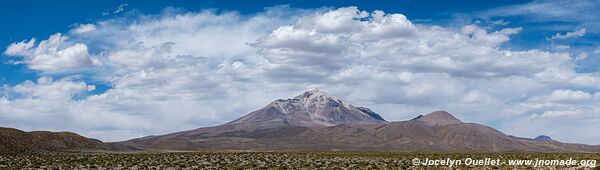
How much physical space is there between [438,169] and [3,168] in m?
33.3

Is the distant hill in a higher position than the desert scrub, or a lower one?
higher

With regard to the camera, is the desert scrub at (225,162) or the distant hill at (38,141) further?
the distant hill at (38,141)

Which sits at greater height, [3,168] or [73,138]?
[73,138]

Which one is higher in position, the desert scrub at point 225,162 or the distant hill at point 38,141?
the distant hill at point 38,141

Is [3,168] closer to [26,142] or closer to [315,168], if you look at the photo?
[315,168]

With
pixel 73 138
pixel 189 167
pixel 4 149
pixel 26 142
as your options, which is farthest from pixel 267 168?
pixel 73 138

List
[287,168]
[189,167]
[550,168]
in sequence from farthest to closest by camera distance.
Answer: [189,167] → [287,168] → [550,168]

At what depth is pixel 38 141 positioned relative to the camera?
129500 millimetres

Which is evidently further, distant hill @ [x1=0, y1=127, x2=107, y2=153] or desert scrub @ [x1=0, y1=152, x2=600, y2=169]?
distant hill @ [x1=0, y1=127, x2=107, y2=153]

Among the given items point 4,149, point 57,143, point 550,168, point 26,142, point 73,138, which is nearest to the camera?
point 550,168

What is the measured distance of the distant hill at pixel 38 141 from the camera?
4503 inches

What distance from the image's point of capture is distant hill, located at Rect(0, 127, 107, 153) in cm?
11438

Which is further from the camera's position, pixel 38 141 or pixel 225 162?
pixel 38 141

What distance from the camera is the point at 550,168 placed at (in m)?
47.2
